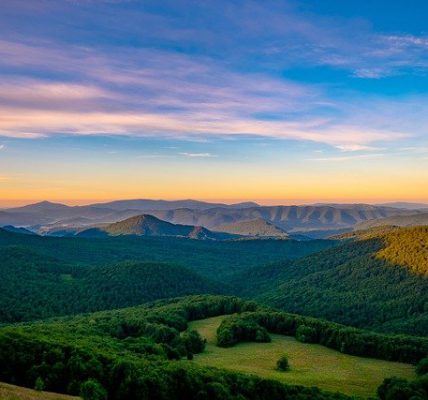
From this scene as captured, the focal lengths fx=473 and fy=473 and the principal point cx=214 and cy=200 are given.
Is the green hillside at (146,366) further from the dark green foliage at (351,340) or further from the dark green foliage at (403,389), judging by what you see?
the dark green foliage at (403,389)

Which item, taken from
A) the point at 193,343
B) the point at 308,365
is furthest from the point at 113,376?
the point at 308,365

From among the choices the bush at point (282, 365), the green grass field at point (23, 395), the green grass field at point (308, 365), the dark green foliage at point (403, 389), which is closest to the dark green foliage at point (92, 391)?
the green grass field at point (23, 395)

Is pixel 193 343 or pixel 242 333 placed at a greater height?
pixel 193 343

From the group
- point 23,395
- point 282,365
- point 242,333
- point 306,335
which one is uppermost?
point 23,395

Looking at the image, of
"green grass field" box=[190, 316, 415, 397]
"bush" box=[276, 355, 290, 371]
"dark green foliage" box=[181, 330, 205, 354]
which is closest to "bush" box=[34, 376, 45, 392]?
"green grass field" box=[190, 316, 415, 397]

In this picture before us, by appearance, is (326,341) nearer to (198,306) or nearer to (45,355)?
(198,306)

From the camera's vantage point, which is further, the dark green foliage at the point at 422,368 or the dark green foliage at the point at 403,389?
the dark green foliage at the point at 422,368

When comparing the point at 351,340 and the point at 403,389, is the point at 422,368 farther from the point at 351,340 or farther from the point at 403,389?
the point at 403,389
